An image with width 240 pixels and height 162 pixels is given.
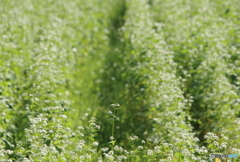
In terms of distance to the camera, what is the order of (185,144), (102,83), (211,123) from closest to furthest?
(185,144) < (211,123) < (102,83)

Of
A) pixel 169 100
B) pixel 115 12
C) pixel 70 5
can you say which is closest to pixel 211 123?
pixel 169 100

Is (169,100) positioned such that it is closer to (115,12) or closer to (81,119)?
(81,119)

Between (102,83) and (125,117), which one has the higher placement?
(102,83)

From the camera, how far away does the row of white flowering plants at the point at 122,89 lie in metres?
4.18

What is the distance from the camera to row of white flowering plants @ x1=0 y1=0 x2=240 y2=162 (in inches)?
165

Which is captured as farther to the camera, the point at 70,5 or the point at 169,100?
the point at 70,5

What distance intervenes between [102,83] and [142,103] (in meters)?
2.15

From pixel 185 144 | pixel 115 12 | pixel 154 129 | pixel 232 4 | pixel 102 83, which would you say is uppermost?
pixel 115 12

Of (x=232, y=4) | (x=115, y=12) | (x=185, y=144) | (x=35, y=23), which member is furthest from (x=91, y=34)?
(x=185, y=144)

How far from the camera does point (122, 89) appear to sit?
7203 mm

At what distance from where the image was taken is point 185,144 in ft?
13.3

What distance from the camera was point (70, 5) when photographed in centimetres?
1060

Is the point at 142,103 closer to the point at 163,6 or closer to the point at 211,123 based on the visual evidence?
the point at 211,123

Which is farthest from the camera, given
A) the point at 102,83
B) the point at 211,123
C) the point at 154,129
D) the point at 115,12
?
the point at 115,12
